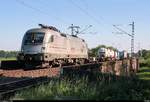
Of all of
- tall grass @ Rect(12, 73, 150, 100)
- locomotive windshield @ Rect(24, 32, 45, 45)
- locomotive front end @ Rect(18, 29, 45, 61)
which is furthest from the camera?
locomotive windshield @ Rect(24, 32, 45, 45)

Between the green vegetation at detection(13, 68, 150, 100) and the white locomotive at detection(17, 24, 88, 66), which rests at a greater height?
the white locomotive at detection(17, 24, 88, 66)

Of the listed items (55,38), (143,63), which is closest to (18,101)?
(55,38)

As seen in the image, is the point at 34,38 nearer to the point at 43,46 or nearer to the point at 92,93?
the point at 43,46

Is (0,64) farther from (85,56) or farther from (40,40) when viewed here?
(85,56)

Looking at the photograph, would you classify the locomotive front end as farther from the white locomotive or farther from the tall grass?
the tall grass

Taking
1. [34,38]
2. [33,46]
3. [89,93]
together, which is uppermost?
[34,38]

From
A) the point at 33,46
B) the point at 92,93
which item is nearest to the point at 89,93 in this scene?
the point at 92,93

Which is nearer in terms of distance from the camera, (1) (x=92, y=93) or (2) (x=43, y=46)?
(1) (x=92, y=93)

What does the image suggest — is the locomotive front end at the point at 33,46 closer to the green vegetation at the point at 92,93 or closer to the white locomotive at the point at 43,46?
the white locomotive at the point at 43,46

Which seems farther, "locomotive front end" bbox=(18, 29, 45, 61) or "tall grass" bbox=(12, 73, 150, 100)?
"locomotive front end" bbox=(18, 29, 45, 61)

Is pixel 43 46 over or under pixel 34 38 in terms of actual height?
under

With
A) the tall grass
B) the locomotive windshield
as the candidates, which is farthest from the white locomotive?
the tall grass

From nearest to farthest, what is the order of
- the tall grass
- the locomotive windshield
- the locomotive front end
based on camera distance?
the tall grass, the locomotive front end, the locomotive windshield

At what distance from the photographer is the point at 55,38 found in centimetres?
3105
